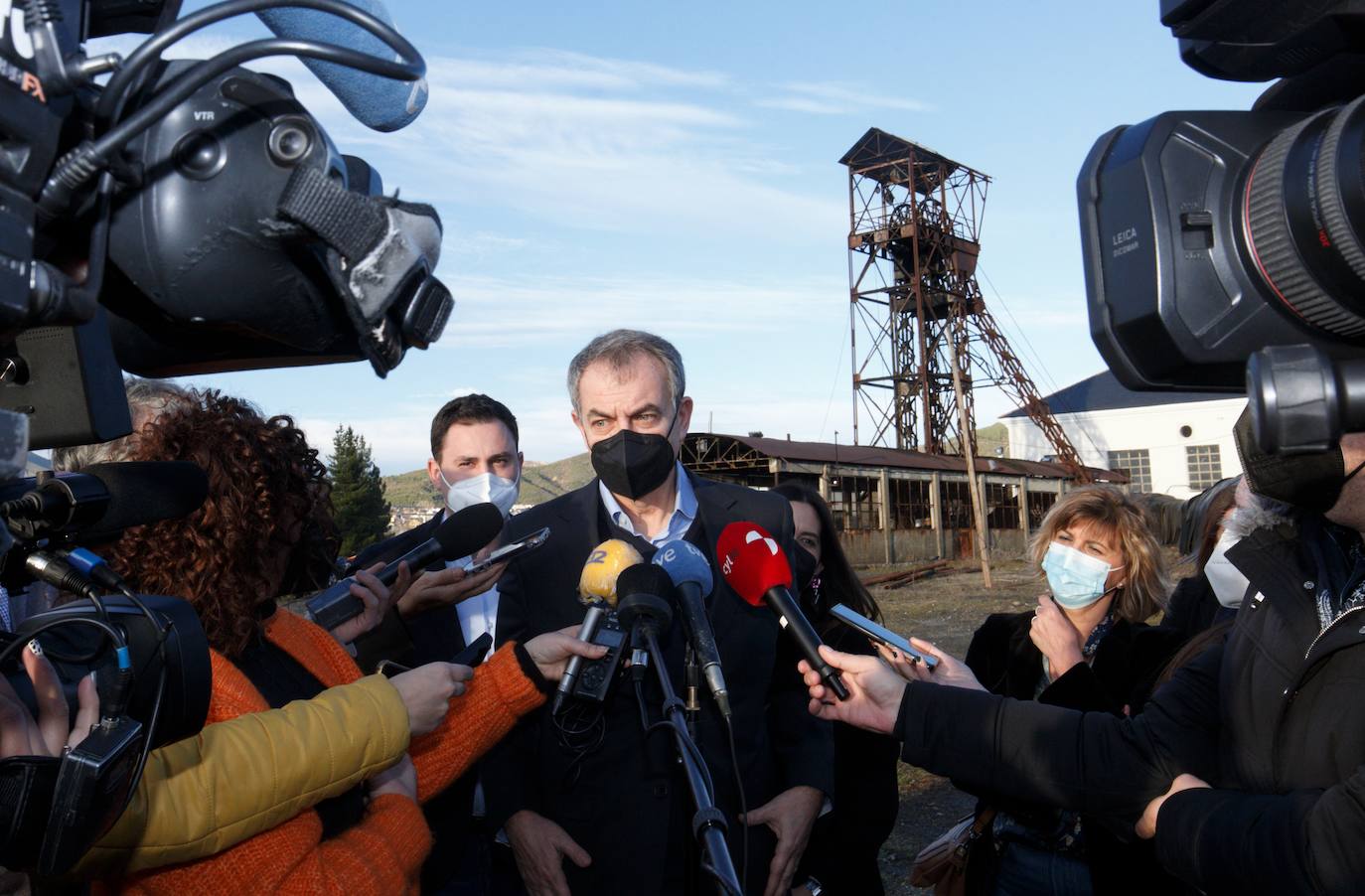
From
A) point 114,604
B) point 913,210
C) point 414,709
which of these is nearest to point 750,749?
point 414,709

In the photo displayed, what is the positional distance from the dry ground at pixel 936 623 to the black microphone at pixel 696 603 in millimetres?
3634

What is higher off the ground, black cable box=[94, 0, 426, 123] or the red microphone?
black cable box=[94, 0, 426, 123]

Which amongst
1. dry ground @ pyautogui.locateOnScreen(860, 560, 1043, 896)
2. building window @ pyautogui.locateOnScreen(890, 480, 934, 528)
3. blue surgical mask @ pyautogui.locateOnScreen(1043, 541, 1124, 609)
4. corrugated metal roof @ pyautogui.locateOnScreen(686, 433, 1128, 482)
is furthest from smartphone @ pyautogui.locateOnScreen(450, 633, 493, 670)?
building window @ pyautogui.locateOnScreen(890, 480, 934, 528)

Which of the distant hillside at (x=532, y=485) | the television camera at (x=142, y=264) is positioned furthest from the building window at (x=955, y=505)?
the distant hillside at (x=532, y=485)

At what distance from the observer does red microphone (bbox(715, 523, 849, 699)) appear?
2.24 m

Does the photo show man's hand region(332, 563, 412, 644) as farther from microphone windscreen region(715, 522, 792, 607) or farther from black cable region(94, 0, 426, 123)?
black cable region(94, 0, 426, 123)

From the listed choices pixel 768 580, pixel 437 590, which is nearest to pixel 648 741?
pixel 768 580

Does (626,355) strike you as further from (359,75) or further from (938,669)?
(359,75)

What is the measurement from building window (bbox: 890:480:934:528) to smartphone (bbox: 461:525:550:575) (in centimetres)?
2418

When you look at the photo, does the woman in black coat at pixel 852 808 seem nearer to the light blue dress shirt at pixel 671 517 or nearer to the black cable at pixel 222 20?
the light blue dress shirt at pixel 671 517

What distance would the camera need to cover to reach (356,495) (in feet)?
108

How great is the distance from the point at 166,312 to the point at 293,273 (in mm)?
150

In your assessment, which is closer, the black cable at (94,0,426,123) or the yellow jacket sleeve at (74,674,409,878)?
the black cable at (94,0,426,123)

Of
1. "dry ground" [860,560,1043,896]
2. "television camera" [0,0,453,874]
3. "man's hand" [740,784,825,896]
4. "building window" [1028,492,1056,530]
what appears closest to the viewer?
"television camera" [0,0,453,874]
